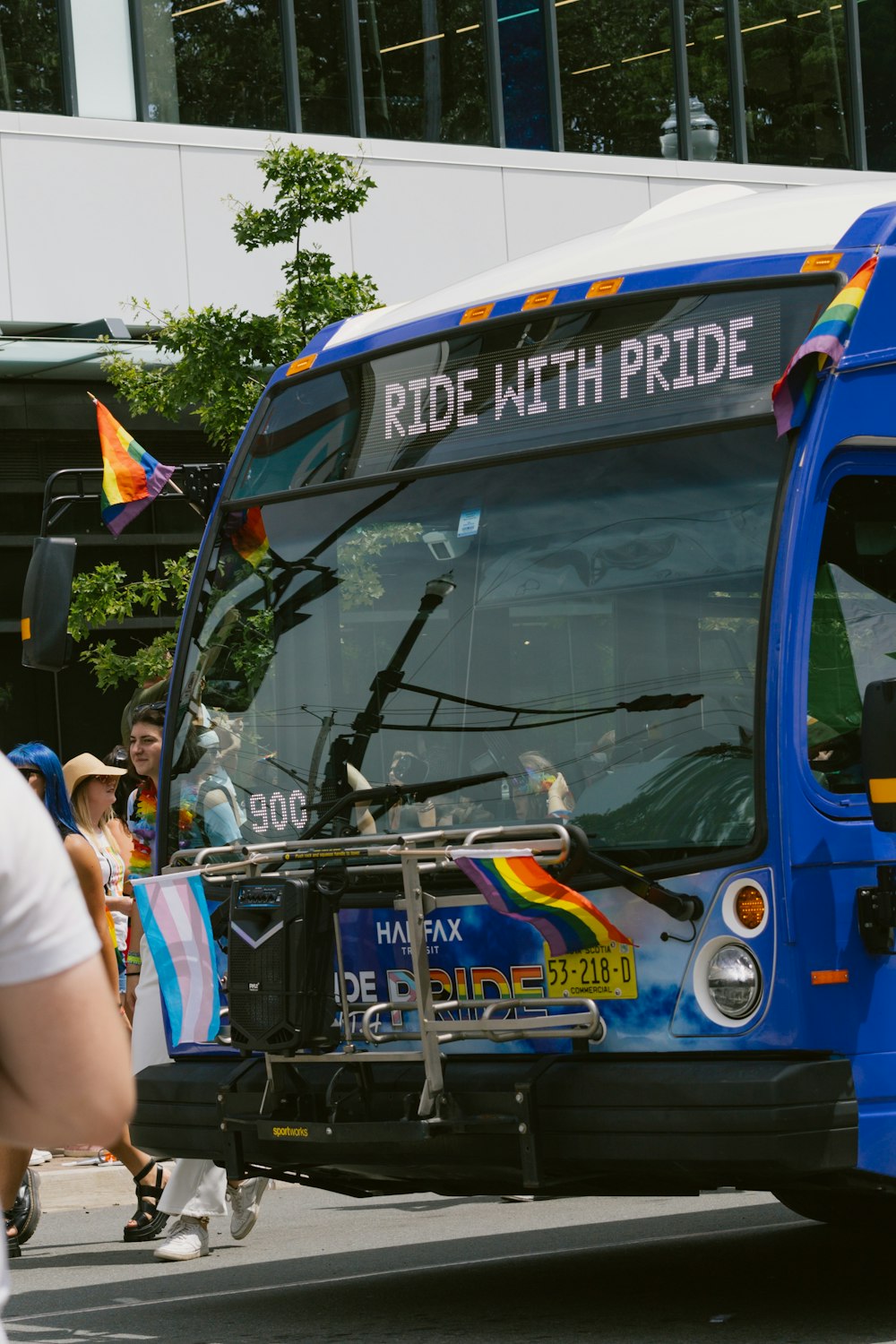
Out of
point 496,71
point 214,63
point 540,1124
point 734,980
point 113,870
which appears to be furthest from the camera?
point 496,71

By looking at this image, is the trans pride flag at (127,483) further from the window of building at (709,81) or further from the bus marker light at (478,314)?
the window of building at (709,81)

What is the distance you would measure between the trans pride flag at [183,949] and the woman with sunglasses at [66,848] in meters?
0.30

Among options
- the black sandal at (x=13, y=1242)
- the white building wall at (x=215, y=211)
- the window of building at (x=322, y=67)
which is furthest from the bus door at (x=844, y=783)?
the window of building at (x=322, y=67)

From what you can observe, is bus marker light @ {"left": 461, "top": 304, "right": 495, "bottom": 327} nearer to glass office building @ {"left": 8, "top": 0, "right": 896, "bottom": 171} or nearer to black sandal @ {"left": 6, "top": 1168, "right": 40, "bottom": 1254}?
black sandal @ {"left": 6, "top": 1168, "right": 40, "bottom": 1254}

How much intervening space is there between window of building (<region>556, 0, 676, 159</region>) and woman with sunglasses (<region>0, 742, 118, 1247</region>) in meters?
14.0

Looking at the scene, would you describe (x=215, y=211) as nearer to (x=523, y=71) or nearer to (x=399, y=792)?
(x=523, y=71)

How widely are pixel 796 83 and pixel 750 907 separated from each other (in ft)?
58.6

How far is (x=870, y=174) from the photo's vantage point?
22.3 meters

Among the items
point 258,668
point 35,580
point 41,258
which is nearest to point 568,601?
point 258,668

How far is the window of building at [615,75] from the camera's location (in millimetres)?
20453

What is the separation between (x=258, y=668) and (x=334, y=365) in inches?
41.9

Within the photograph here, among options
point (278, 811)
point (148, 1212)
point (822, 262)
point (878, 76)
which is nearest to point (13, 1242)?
point (148, 1212)

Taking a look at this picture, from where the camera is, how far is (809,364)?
224 inches

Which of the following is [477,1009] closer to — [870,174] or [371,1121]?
[371,1121]
